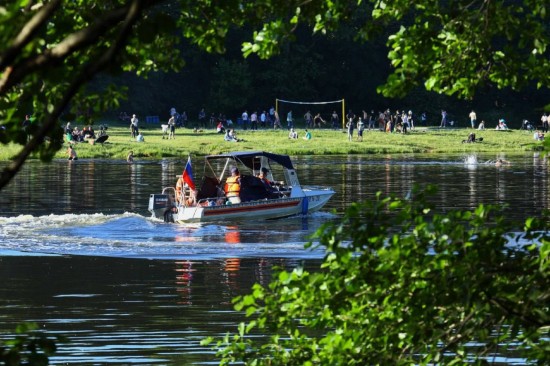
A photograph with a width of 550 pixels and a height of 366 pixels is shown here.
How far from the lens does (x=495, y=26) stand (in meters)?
11.0

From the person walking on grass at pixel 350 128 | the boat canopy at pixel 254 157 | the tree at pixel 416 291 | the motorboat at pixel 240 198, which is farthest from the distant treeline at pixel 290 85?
the tree at pixel 416 291

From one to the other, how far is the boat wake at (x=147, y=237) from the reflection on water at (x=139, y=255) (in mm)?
30

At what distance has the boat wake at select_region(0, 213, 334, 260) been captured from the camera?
3030 centimetres

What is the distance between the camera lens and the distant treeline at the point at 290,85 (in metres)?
110

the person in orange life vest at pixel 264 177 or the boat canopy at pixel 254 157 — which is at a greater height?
the boat canopy at pixel 254 157

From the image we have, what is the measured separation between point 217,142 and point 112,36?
247ft

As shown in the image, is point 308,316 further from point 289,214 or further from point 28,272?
point 289,214

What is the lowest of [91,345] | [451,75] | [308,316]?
[91,345]

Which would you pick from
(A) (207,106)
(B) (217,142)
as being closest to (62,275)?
(B) (217,142)

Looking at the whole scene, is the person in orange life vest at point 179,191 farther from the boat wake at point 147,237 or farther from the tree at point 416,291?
the tree at point 416,291

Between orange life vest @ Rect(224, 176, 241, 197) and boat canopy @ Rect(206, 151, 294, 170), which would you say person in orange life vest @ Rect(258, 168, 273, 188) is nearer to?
boat canopy @ Rect(206, 151, 294, 170)

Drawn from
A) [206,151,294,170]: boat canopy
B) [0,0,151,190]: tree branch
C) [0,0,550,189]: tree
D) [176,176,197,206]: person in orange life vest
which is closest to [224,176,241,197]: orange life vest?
[176,176,197,206]: person in orange life vest

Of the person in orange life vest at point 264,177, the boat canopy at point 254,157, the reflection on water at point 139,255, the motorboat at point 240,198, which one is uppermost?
the boat canopy at point 254,157

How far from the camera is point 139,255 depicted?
2992 centimetres
